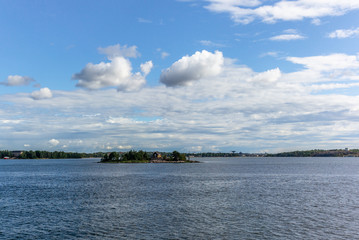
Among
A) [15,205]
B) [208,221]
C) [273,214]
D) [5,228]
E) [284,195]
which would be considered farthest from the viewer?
[284,195]

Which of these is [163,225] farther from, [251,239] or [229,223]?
[251,239]

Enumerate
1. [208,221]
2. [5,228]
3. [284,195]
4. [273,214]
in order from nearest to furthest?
[5,228] < [208,221] < [273,214] < [284,195]

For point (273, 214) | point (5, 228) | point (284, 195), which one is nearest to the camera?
point (5, 228)

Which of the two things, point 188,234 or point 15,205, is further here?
point 15,205

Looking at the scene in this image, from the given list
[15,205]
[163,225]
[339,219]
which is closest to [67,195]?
[15,205]

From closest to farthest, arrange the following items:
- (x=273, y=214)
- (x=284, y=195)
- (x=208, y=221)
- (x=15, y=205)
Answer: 1. (x=208, y=221)
2. (x=273, y=214)
3. (x=15, y=205)
4. (x=284, y=195)

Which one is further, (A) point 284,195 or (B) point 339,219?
(A) point 284,195

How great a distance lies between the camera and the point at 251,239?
33.2 m

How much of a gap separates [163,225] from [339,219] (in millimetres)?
24564

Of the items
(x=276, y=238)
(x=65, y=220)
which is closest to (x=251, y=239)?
(x=276, y=238)

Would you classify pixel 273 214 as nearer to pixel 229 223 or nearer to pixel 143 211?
pixel 229 223

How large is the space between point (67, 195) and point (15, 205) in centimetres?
1348

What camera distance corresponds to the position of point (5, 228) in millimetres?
38281

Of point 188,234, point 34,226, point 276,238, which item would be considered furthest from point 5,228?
point 276,238
